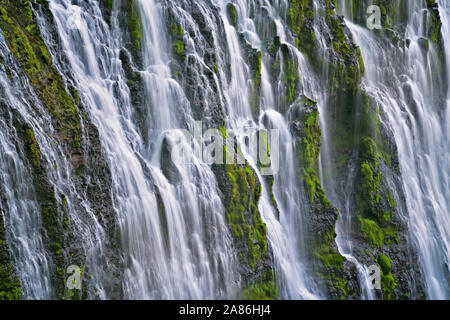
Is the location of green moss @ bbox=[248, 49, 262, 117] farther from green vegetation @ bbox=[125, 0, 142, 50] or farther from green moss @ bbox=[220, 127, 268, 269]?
green vegetation @ bbox=[125, 0, 142, 50]

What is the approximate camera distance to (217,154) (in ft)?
53.0

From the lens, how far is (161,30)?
55.6 feet

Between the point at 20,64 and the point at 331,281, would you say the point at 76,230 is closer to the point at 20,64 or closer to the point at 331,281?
the point at 20,64

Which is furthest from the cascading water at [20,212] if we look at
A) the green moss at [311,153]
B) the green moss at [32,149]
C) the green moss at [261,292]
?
the green moss at [311,153]

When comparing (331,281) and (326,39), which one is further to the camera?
(326,39)

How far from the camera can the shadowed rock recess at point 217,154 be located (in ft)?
41.0

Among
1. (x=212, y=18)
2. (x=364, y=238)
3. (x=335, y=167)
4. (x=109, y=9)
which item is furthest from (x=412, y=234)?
(x=109, y=9)

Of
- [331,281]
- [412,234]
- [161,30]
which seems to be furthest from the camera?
[412,234]

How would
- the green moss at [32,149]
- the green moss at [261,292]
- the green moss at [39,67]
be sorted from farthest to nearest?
the green moss at [261,292], the green moss at [39,67], the green moss at [32,149]

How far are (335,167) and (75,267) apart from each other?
11.1 meters

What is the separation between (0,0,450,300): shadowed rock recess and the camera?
41.0ft

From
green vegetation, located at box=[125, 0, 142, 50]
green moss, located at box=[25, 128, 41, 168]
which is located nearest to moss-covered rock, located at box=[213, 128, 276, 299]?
green vegetation, located at box=[125, 0, 142, 50]

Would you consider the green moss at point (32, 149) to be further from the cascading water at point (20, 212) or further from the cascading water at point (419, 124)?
the cascading water at point (419, 124)

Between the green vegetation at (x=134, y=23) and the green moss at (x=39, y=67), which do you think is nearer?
the green moss at (x=39, y=67)
